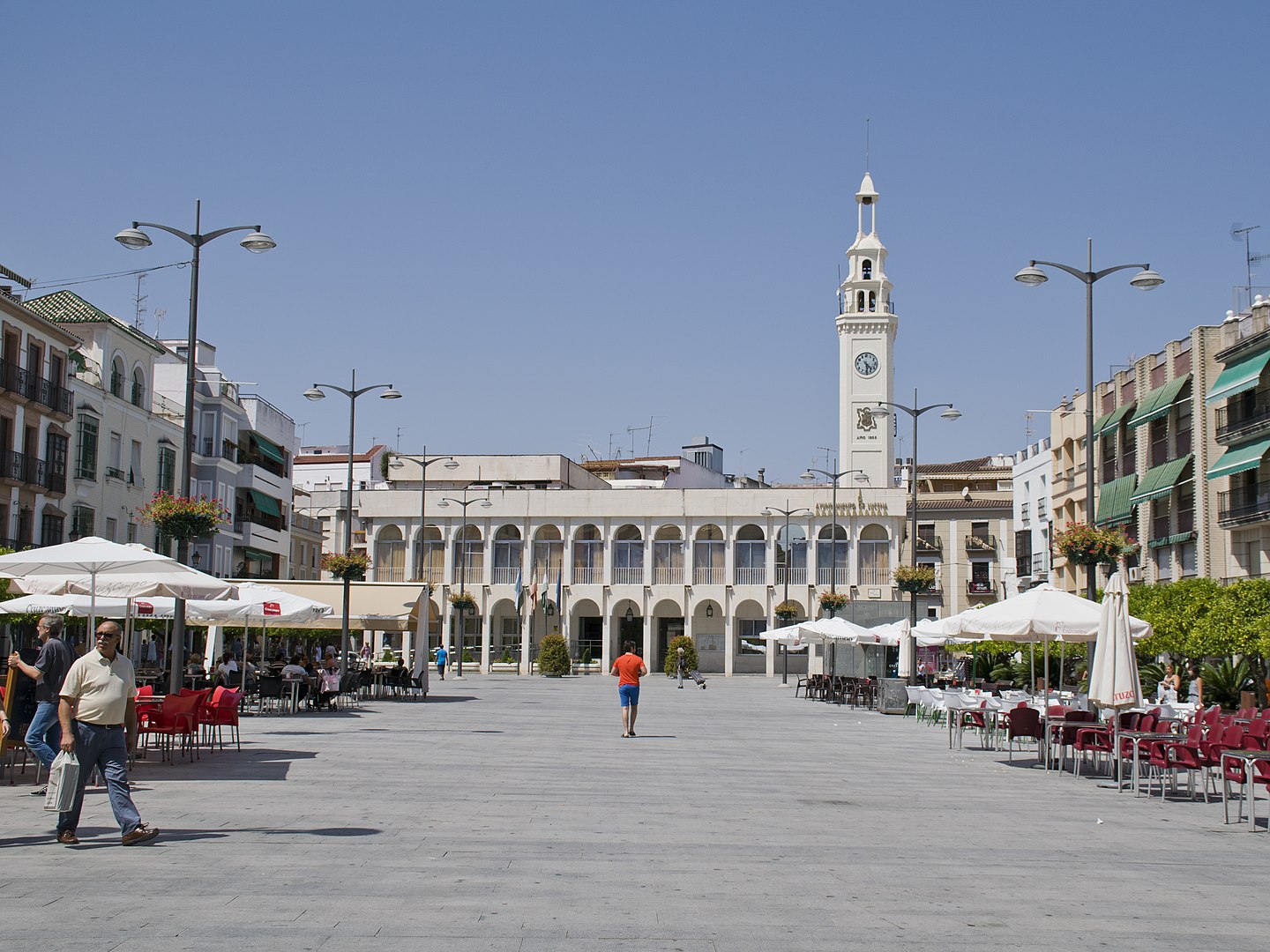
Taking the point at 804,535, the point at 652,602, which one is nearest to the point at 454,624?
the point at 652,602

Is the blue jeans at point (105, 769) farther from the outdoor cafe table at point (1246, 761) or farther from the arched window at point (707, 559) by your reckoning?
the arched window at point (707, 559)

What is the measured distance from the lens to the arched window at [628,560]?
79.5 metres

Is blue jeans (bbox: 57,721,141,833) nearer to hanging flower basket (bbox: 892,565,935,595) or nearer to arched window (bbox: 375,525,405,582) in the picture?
hanging flower basket (bbox: 892,565,935,595)

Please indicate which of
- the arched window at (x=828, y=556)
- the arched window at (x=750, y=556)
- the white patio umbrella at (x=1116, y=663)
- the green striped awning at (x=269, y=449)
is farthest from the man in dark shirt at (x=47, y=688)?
the arched window at (x=750, y=556)

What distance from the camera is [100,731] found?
10445 mm

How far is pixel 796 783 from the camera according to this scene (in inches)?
652

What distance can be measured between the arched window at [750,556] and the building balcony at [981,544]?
1813cm

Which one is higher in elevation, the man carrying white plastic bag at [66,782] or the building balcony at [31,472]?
the building balcony at [31,472]

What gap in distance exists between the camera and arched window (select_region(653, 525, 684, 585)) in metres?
79.1

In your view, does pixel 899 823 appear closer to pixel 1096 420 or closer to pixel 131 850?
pixel 131 850

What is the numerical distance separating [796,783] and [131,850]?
28.4 ft

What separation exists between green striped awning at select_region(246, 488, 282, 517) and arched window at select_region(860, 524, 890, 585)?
32.1 metres

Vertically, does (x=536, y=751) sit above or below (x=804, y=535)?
below

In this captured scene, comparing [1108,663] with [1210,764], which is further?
[1108,663]
